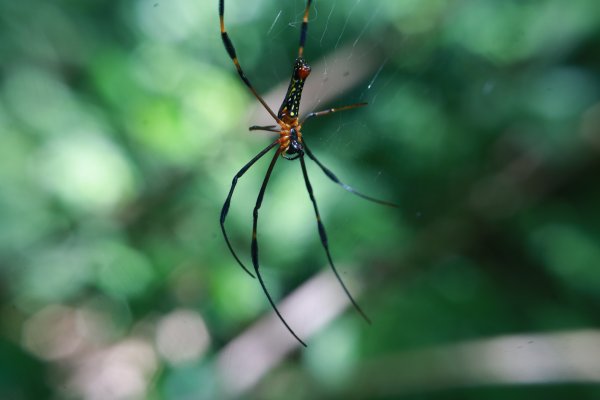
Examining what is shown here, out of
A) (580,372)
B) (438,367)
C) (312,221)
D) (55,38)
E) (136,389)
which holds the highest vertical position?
(55,38)

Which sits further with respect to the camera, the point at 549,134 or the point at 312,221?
the point at 549,134

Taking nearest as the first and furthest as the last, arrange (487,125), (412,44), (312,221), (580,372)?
(312,221) → (580,372) → (412,44) → (487,125)

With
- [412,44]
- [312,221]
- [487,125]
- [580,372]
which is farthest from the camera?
[487,125]

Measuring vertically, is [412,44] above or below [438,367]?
above

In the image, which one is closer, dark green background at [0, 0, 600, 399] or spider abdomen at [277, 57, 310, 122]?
spider abdomen at [277, 57, 310, 122]

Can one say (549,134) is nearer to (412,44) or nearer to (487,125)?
(487,125)

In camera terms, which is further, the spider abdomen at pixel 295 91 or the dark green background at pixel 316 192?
the dark green background at pixel 316 192

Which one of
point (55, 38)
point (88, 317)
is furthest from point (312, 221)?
point (55, 38)

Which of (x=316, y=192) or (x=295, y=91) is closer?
(x=295, y=91)
